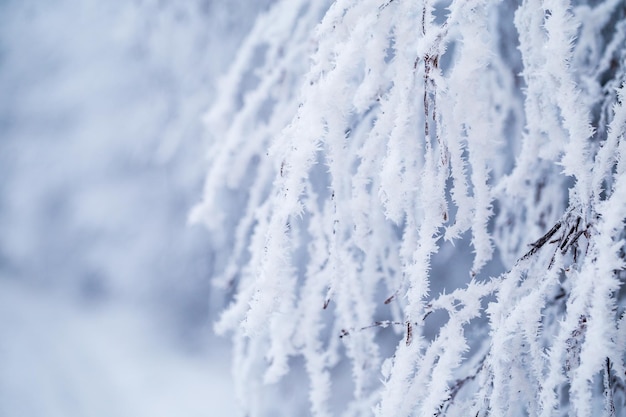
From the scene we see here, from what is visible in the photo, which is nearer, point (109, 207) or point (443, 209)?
point (443, 209)

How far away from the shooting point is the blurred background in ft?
6.12

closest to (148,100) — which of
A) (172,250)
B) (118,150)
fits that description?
(118,150)

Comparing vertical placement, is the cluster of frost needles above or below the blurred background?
below

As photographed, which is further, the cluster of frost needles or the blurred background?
the blurred background

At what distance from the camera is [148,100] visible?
79.0 inches

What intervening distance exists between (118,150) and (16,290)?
0.99 m

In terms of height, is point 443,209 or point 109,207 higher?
point 109,207

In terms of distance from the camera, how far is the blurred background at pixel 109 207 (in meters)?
1.87

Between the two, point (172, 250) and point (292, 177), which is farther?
point (172, 250)

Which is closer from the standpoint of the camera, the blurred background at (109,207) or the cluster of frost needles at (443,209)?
the cluster of frost needles at (443,209)

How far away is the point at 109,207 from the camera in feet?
7.49

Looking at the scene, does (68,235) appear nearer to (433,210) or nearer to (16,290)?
(16,290)

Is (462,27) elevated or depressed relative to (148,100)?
depressed

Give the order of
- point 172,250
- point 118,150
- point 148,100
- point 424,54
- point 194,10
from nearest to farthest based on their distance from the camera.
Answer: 1. point 424,54
2. point 194,10
3. point 148,100
4. point 118,150
5. point 172,250
